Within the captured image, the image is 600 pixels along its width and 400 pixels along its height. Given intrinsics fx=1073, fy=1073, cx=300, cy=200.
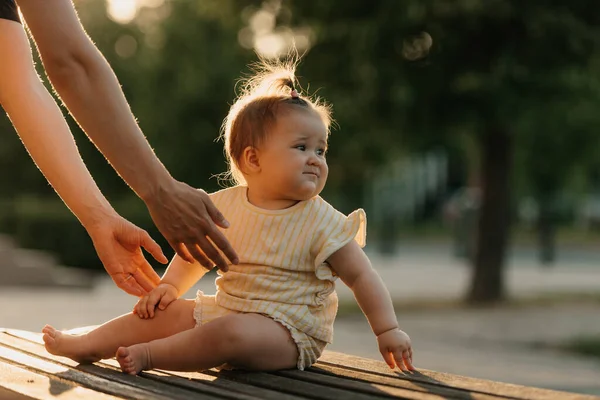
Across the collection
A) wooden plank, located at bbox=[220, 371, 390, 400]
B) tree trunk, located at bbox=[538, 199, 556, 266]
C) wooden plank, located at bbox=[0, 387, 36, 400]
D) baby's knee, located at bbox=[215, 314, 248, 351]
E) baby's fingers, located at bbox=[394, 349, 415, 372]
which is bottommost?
wooden plank, located at bbox=[0, 387, 36, 400]

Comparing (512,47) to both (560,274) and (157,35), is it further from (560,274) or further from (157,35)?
(157,35)

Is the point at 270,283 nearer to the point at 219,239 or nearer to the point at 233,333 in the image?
the point at 233,333

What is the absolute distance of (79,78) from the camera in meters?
2.74

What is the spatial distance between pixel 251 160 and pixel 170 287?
45 cm

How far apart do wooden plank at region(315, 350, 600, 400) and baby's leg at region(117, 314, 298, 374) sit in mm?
230

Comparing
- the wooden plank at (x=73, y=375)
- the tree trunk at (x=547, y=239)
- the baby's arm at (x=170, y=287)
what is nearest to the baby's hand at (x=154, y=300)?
the baby's arm at (x=170, y=287)

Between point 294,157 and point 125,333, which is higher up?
point 294,157

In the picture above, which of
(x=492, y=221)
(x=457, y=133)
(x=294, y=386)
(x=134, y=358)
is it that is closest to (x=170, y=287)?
(x=134, y=358)

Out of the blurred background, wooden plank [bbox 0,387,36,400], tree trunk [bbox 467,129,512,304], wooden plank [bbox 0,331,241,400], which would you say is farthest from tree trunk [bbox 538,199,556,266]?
wooden plank [bbox 0,387,36,400]

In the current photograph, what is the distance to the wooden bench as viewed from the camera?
250 centimetres

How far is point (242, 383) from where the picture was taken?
2.80m

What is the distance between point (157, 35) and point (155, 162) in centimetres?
2235

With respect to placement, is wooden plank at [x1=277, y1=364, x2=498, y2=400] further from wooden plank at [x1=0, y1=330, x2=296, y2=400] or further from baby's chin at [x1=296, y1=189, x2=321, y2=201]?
baby's chin at [x1=296, y1=189, x2=321, y2=201]

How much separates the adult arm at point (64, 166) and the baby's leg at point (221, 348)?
24cm
